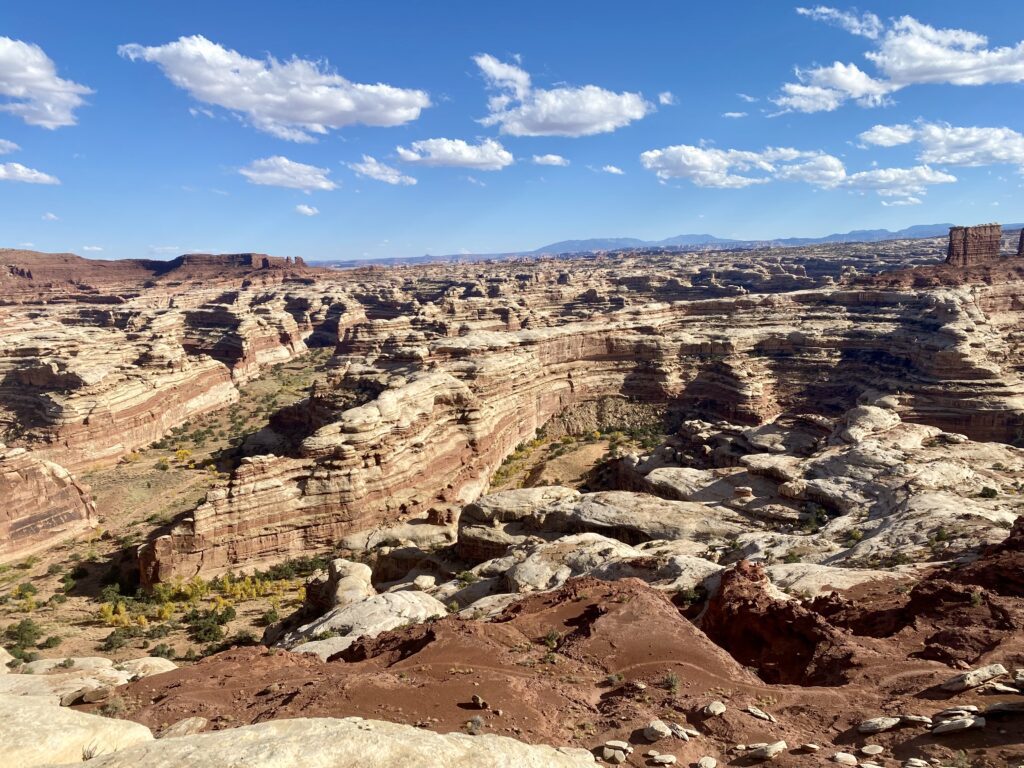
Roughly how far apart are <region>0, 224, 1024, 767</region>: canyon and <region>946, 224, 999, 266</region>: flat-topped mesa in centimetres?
2696

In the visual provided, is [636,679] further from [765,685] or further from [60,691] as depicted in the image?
[60,691]

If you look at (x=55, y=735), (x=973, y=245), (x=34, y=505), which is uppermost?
(x=973, y=245)

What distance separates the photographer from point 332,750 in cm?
746

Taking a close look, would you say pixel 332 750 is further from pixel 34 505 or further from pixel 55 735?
pixel 34 505

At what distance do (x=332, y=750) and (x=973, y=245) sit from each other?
12281 cm

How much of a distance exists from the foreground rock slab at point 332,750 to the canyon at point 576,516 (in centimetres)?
13

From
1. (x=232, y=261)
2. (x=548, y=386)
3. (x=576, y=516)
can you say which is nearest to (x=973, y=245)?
(x=548, y=386)

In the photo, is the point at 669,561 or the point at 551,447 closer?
the point at 669,561

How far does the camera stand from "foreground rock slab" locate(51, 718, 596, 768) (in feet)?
23.4

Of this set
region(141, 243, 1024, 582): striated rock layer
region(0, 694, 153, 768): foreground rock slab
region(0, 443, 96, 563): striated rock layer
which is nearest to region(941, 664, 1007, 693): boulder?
region(0, 694, 153, 768): foreground rock slab

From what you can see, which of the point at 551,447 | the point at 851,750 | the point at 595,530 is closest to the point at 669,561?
the point at 595,530

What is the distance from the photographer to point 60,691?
12.6m

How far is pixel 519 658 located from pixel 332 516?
19.5 m

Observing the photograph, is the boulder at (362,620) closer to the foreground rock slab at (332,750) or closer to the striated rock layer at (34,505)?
the foreground rock slab at (332,750)
